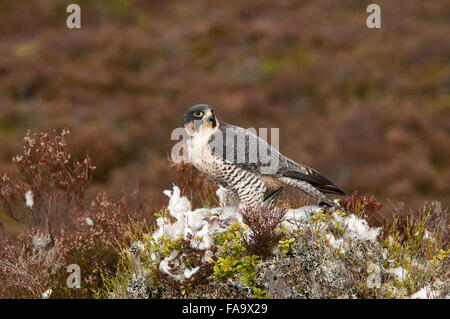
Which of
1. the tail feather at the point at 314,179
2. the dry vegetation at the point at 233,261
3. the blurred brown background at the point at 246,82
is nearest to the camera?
the dry vegetation at the point at 233,261

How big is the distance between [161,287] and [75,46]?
51.6 feet

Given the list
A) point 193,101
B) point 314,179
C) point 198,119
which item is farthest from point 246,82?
point 198,119

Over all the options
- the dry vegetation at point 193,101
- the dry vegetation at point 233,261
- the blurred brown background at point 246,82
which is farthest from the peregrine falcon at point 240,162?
the blurred brown background at point 246,82

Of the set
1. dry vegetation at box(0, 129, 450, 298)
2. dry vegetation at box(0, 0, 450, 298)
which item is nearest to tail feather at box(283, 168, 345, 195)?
dry vegetation at box(0, 129, 450, 298)

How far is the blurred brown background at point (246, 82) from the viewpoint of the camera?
1162 centimetres

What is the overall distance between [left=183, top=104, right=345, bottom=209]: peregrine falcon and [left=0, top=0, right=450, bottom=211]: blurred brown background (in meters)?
4.38

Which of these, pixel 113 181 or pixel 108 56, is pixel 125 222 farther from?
pixel 108 56

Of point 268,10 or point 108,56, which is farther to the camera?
point 268,10

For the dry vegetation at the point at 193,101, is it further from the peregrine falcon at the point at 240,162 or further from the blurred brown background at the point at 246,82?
the peregrine falcon at the point at 240,162

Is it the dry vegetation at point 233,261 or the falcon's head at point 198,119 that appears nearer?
the dry vegetation at point 233,261

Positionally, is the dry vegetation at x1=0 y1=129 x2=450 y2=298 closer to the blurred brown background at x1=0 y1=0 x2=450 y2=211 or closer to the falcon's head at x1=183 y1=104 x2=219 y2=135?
the falcon's head at x1=183 y1=104 x2=219 y2=135

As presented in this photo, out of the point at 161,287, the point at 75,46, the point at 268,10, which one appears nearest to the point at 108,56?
the point at 75,46

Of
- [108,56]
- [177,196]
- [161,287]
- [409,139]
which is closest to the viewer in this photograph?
[161,287]
